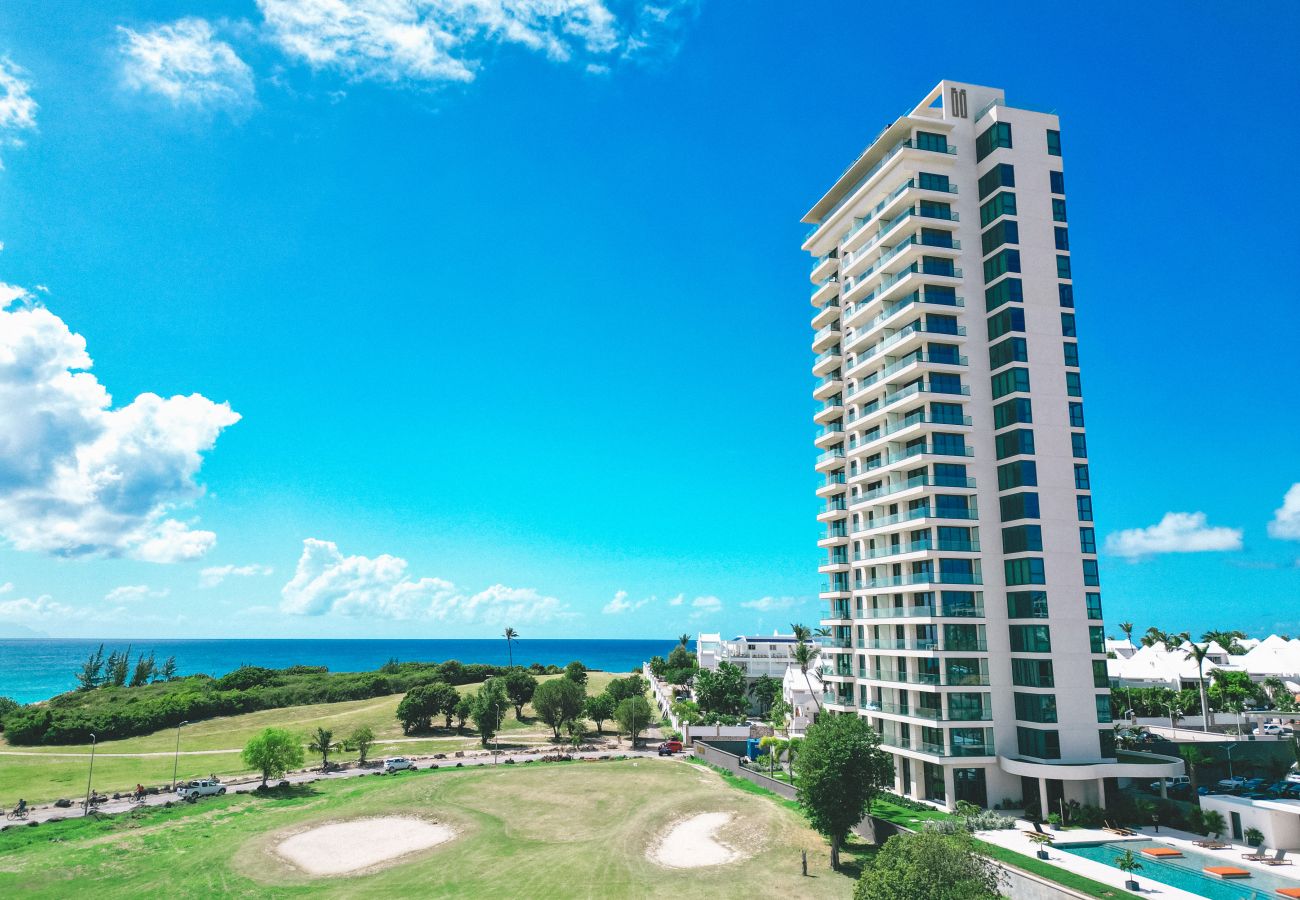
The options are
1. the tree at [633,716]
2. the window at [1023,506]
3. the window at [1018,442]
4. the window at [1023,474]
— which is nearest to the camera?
the window at [1023,506]

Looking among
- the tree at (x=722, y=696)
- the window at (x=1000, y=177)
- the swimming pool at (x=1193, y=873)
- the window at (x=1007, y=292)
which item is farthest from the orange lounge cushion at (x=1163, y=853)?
the tree at (x=722, y=696)

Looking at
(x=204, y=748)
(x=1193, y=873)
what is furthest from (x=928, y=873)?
(x=204, y=748)

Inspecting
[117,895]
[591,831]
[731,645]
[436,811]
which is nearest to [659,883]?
[591,831]

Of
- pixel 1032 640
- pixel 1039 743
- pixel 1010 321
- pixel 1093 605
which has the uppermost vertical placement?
pixel 1010 321

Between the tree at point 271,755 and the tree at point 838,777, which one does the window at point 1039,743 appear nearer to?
the tree at point 838,777

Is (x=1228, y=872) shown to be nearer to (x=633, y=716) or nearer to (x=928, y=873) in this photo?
(x=928, y=873)

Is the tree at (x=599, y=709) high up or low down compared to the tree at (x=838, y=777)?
down

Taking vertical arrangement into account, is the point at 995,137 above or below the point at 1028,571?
above
